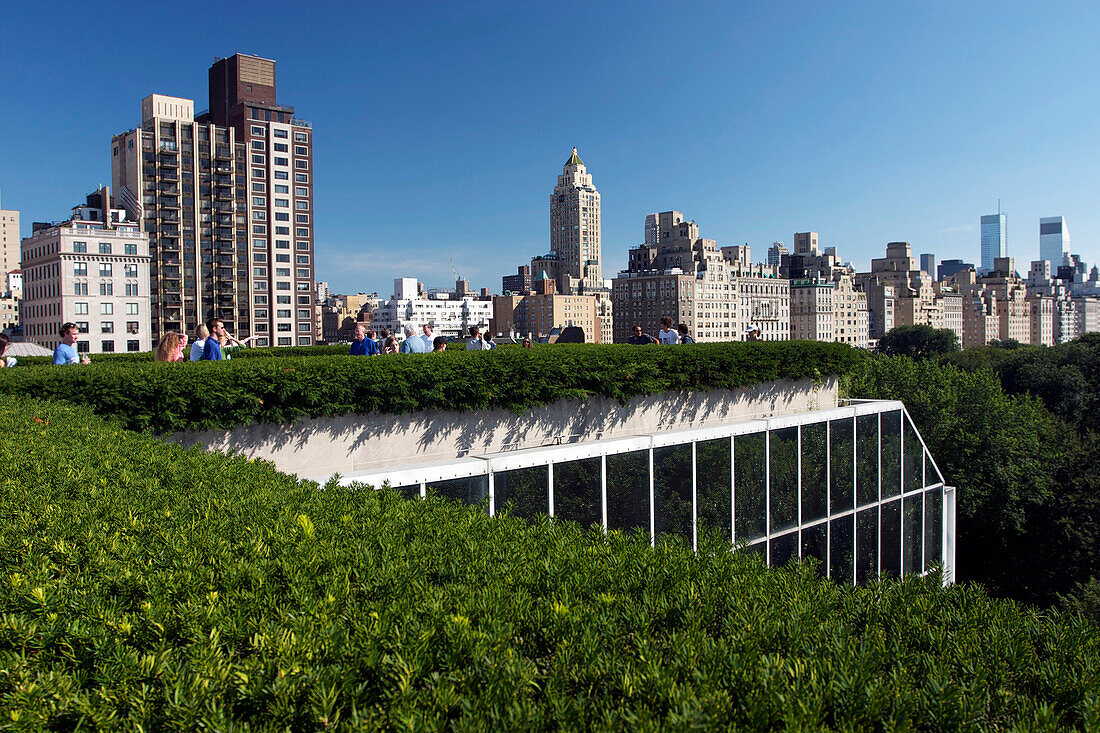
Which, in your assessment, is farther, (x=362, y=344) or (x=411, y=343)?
(x=411, y=343)

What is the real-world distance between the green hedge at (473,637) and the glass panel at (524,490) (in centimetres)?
490

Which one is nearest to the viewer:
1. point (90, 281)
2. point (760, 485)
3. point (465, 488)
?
point (465, 488)

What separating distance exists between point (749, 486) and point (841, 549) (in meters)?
3.19

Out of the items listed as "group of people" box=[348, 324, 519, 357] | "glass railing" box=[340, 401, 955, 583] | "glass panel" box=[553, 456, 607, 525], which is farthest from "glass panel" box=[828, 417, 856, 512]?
"group of people" box=[348, 324, 519, 357]

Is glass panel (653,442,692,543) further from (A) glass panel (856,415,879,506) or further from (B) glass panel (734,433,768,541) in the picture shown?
(A) glass panel (856,415,879,506)

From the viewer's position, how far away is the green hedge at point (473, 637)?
225cm

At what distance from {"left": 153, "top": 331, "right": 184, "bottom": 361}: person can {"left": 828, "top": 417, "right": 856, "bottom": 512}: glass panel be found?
1110 cm

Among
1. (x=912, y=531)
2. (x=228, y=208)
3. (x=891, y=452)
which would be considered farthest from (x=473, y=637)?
(x=228, y=208)

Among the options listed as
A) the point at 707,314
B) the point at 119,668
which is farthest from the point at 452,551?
the point at 707,314

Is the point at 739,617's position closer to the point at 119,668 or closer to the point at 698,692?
the point at 698,692

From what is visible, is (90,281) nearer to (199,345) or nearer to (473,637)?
(199,345)

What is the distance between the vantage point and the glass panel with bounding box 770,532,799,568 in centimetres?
1263

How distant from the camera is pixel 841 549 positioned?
14.1m

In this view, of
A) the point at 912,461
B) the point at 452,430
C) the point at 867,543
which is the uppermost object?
the point at 452,430
